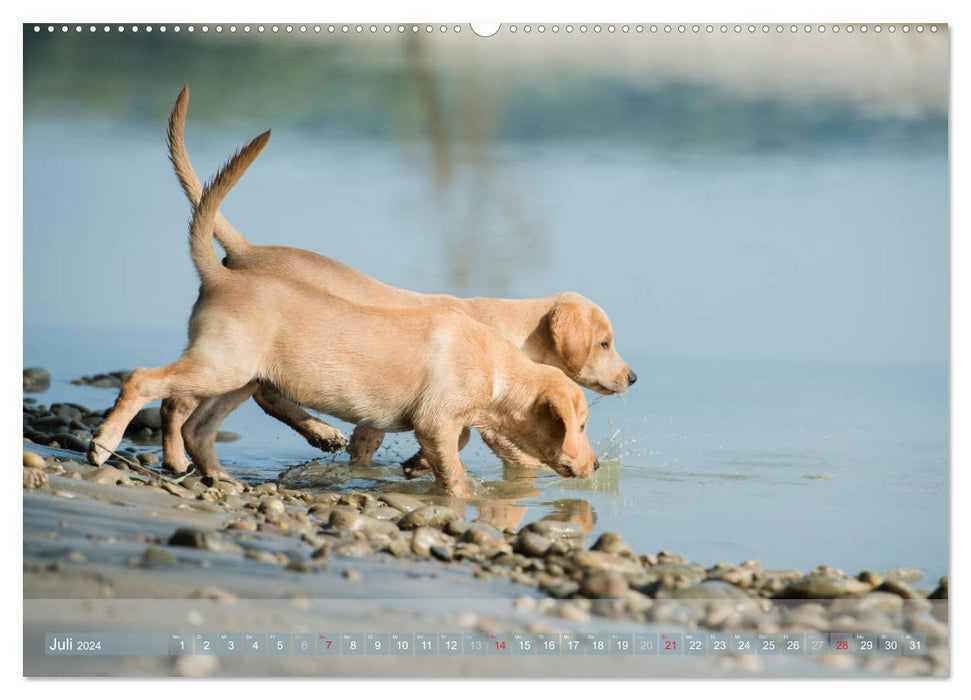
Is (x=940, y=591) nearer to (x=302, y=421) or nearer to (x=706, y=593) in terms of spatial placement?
(x=706, y=593)

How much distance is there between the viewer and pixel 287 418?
7.80m

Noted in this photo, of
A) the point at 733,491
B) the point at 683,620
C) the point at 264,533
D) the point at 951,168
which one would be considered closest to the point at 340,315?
the point at 264,533

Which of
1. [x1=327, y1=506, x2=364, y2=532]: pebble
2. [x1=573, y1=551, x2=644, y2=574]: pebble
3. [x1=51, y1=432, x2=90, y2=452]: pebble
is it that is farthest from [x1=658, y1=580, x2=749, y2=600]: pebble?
[x1=51, y1=432, x2=90, y2=452]: pebble

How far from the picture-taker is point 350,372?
6.64 m

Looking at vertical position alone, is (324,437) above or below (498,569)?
above

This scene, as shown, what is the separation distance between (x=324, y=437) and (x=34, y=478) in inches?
104

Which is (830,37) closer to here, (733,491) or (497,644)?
(733,491)

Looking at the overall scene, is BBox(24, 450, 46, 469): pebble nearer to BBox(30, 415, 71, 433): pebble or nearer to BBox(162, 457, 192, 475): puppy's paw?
BBox(162, 457, 192, 475): puppy's paw

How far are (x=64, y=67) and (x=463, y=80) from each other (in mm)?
1794

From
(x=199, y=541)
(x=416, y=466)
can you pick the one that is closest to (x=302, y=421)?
(x=416, y=466)

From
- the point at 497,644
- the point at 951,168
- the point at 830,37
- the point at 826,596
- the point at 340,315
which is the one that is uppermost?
the point at 830,37

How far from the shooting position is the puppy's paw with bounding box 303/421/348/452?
7828 mm

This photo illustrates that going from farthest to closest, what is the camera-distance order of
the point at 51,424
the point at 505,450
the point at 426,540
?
the point at 51,424
the point at 505,450
the point at 426,540

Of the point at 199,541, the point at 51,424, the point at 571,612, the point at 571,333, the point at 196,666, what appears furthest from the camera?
the point at 51,424
